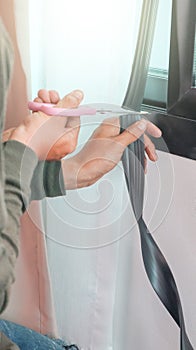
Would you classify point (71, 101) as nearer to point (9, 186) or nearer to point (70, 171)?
point (70, 171)

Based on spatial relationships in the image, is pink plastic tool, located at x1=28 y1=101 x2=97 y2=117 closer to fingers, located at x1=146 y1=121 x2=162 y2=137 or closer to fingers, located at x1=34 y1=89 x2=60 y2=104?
fingers, located at x1=34 y1=89 x2=60 y2=104

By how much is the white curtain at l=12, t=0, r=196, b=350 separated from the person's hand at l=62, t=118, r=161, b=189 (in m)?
0.02

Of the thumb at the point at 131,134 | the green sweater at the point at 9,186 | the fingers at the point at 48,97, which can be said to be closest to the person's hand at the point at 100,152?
the thumb at the point at 131,134

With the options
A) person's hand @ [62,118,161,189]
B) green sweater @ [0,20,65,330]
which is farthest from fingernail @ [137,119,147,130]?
green sweater @ [0,20,65,330]

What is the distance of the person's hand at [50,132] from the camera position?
2.94 feet

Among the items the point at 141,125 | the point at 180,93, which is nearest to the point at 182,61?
the point at 180,93

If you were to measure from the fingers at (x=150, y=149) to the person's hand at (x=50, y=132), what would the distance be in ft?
0.55

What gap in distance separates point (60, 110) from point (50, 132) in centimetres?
4

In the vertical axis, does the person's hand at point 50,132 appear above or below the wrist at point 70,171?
above

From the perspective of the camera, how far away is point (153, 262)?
121 centimetres

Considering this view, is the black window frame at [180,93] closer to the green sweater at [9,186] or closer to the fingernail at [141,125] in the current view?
the fingernail at [141,125]

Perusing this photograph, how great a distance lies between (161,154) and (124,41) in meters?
0.25

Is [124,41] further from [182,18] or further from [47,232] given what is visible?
[47,232]

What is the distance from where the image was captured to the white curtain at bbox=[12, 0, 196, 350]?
3.65 ft
